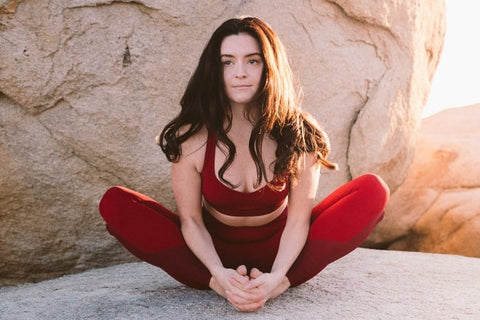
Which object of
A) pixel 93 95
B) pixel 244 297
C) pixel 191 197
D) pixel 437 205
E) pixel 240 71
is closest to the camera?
pixel 244 297

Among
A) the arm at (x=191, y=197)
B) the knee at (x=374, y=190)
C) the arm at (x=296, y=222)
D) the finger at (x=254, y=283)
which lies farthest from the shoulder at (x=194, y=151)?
the knee at (x=374, y=190)

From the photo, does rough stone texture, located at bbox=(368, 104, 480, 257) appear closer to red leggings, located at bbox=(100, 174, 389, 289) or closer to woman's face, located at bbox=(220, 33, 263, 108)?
red leggings, located at bbox=(100, 174, 389, 289)

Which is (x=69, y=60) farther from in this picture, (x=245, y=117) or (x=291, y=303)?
→ (x=291, y=303)

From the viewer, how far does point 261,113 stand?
2.53m

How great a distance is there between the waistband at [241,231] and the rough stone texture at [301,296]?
235 mm

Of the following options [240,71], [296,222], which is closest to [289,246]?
[296,222]

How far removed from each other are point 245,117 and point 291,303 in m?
0.76

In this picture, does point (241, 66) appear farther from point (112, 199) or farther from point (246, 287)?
point (246, 287)

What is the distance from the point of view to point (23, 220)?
311 cm

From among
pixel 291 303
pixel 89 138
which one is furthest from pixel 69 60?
pixel 291 303

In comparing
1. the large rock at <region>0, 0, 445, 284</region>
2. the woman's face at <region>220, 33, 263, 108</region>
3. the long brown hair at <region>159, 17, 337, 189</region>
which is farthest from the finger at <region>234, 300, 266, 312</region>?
the large rock at <region>0, 0, 445, 284</region>

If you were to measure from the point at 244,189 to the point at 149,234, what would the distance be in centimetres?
41

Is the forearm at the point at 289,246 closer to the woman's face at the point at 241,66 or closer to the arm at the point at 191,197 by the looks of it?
the arm at the point at 191,197

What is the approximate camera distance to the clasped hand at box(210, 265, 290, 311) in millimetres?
2242
